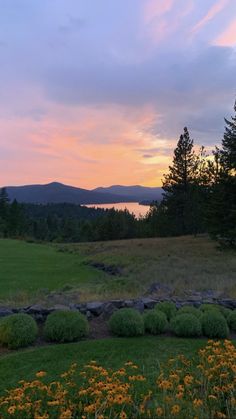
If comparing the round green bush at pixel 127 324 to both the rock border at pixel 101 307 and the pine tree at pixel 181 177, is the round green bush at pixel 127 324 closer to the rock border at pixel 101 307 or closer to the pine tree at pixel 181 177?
the rock border at pixel 101 307

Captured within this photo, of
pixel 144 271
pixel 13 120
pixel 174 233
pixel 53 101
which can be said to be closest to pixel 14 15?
pixel 53 101

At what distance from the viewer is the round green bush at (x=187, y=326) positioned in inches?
233

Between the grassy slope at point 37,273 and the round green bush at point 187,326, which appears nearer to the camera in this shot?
the round green bush at point 187,326

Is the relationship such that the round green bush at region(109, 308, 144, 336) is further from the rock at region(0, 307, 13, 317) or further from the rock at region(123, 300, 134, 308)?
the rock at region(0, 307, 13, 317)

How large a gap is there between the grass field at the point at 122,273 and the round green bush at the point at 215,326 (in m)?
3.06

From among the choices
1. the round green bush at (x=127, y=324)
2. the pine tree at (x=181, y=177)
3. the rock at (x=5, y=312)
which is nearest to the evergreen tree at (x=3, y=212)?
the pine tree at (x=181, y=177)

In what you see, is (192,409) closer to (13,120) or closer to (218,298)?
(218,298)

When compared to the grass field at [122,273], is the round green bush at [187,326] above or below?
above

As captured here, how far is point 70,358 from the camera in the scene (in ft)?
16.3

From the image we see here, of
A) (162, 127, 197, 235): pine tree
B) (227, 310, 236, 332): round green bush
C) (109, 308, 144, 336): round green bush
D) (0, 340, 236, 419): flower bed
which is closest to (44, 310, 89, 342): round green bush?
(109, 308, 144, 336): round green bush

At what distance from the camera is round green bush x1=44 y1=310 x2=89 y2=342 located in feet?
18.6

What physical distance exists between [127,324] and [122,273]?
12.9 meters

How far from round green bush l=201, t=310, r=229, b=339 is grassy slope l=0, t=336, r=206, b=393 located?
236mm

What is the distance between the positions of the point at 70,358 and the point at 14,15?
34.9 ft
